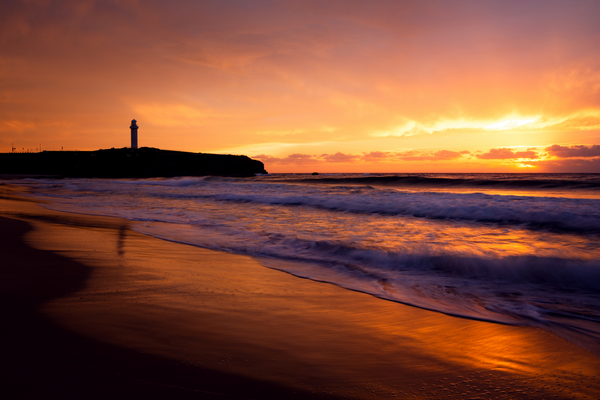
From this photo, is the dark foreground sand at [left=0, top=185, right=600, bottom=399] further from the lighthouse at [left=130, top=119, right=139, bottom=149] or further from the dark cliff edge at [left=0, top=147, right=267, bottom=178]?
the lighthouse at [left=130, top=119, right=139, bottom=149]

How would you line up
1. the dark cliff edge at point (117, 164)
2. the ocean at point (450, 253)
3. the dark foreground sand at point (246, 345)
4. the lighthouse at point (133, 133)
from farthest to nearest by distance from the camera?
1. the lighthouse at point (133, 133)
2. the dark cliff edge at point (117, 164)
3. the ocean at point (450, 253)
4. the dark foreground sand at point (246, 345)

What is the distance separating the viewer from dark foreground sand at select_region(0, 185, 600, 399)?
1534 mm

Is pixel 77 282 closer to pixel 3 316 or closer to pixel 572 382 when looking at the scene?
pixel 3 316

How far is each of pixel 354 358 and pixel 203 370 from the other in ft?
2.66

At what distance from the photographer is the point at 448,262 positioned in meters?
4.41

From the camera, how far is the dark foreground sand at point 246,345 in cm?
153

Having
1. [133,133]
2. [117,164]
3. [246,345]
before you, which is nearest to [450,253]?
[246,345]

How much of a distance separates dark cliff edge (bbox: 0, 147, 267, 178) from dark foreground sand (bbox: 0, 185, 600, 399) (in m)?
70.9

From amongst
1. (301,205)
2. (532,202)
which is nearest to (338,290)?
(301,205)

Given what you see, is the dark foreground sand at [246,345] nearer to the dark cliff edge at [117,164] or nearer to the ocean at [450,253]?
the ocean at [450,253]

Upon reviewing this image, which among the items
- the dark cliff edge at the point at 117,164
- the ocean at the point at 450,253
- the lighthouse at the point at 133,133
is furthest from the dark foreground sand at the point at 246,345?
the lighthouse at the point at 133,133

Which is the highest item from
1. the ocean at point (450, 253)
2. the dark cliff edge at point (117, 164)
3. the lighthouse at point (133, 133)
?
the lighthouse at point (133, 133)

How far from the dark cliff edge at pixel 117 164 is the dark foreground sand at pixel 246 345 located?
233 ft

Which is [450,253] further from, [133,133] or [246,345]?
[133,133]
